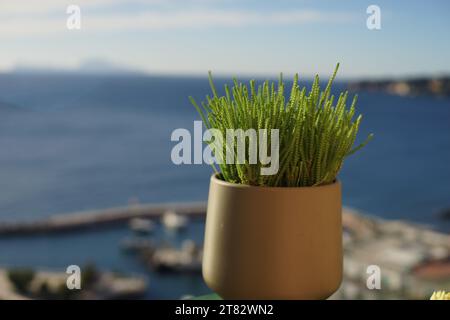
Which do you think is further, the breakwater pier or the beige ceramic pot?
the breakwater pier

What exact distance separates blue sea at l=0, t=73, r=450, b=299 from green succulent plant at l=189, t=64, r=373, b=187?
14.1 m

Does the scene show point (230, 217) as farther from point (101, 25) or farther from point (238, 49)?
point (101, 25)

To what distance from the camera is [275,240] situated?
0.46 m

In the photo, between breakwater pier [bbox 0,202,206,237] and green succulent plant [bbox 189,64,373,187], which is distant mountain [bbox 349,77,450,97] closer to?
breakwater pier [bbox 0,202,206,237]

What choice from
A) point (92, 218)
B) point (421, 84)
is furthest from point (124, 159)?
point (421, 84)

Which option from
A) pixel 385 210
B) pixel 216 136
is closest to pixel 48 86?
pixel 385 210

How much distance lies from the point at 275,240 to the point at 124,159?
20.4 m

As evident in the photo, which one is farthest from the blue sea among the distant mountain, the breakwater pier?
the distant mountain

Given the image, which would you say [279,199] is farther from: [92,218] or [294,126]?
[92,218]

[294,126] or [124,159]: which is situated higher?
[294,126]

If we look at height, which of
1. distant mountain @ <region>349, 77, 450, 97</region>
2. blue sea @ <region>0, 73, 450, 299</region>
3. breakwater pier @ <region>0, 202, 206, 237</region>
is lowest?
breakwater pier @ <region>0, 202, 206, 237</region>

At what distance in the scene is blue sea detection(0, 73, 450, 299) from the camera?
15.8 metres

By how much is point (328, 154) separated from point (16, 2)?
66.5ft

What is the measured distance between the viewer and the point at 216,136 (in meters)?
0.51
